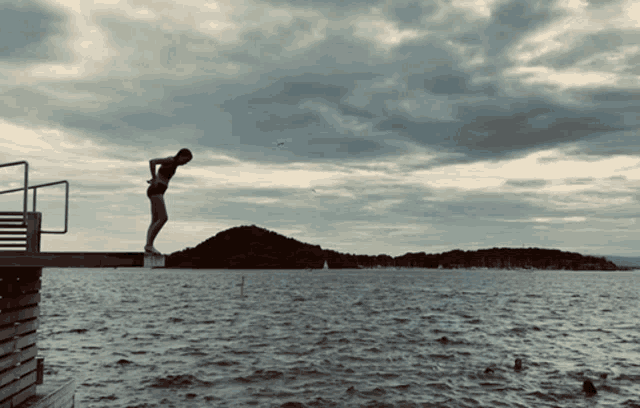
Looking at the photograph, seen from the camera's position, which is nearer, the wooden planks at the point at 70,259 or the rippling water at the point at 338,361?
the wooden planks at the point at 70,259

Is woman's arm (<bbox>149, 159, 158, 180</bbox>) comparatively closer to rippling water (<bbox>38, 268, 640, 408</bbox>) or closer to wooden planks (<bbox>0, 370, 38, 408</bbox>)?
wooden planks (<bbox>0, 370, 38, 408</bbox>)

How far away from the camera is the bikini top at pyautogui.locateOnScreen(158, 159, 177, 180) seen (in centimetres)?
1184

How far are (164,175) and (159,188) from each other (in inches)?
13.0

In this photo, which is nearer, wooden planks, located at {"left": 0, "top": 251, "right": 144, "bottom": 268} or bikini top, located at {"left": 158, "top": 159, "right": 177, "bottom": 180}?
wooden planks, located at {"left": 0, "top": 251, "right": 144, "bottom": 268}

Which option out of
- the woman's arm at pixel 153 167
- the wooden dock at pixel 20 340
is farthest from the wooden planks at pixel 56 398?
Answer: the woman's arm at pixel 153 167

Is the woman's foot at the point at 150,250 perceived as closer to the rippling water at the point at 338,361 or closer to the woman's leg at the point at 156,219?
the woman's leg at the point at 156,219

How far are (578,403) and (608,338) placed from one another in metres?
23.2

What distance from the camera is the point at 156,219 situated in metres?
12.3

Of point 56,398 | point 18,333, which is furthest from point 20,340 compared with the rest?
point 56,398

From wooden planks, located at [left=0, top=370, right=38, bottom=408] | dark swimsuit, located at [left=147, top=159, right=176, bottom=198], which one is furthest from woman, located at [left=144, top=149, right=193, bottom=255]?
wooden planks, located at [left=0, top=370, right=38, bottom=408]

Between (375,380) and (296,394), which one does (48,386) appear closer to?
(296,394)

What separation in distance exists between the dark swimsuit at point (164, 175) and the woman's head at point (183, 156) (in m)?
0.21

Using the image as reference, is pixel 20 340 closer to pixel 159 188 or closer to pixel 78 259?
pixel 78 259

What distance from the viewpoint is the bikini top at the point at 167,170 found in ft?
38.9
